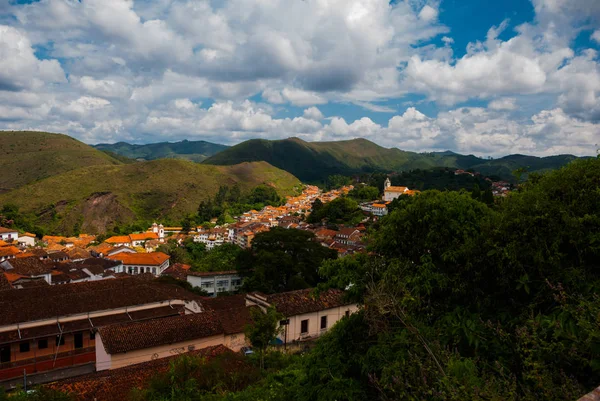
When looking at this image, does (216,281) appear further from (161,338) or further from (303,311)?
(161,338)

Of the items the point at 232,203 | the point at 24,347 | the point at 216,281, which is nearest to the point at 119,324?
the point at 24,347

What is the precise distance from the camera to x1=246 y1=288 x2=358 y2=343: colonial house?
18.8 metres

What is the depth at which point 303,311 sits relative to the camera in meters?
19.2

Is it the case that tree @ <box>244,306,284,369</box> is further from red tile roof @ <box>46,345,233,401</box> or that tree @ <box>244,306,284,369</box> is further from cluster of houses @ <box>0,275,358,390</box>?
red tile roof @ <box>46,345,233,401</box>

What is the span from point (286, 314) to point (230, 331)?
2.89 meters

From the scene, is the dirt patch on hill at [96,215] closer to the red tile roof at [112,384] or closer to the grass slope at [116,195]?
the grass slope at [116,195]

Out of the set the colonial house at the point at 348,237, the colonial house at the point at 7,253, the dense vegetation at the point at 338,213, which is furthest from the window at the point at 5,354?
the dense vegetation at the point at 338,213

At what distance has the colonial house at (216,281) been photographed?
36.0m

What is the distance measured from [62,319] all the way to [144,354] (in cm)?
643

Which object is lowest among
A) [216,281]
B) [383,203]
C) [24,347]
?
[216,281]

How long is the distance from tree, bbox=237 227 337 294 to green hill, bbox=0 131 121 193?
396ft

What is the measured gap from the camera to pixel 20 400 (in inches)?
321

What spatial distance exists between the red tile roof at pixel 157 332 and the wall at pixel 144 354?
19cm

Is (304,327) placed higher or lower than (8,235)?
higher
